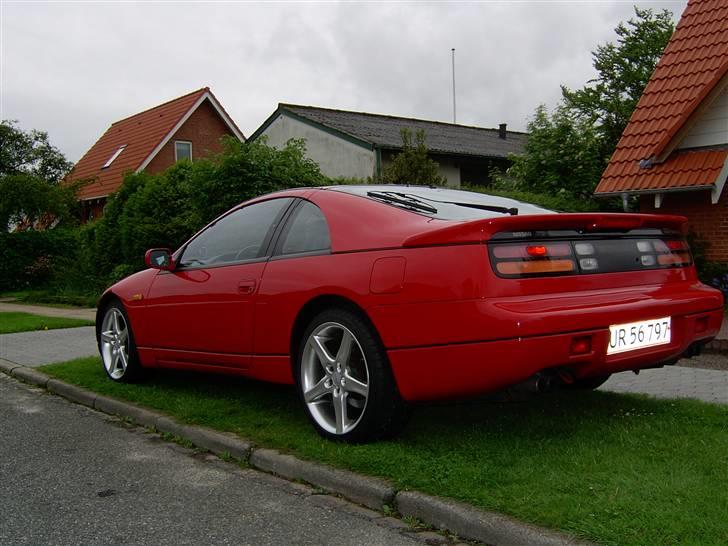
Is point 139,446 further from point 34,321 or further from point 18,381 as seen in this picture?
point 34,321

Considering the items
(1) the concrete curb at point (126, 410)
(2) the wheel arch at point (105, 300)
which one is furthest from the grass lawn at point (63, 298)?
(1) the concrete curb at point (126, 410)

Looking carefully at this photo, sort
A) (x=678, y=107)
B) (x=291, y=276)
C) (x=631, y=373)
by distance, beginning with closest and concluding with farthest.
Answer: (x=291, y=276) → (x=631, y=373) → (x=678, y=107)

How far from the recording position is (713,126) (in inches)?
487

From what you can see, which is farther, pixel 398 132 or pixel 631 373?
pixel 398 132

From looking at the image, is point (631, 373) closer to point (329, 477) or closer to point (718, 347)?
point (718, 347)

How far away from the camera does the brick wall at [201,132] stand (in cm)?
3235

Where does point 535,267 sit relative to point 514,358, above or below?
above

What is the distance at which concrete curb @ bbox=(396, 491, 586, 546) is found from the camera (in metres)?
2.96

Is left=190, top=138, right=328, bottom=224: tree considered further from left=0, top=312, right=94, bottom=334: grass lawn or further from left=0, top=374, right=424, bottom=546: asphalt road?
left=0, top=374, right=424, bottom=546: asphalt road

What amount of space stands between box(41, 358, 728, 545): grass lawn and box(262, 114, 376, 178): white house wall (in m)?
19.3

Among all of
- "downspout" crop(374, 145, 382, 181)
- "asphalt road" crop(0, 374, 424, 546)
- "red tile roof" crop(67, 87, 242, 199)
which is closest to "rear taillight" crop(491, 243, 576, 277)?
"asphalt road" crop(0, 374, 424, 546)

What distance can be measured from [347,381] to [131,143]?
105ft

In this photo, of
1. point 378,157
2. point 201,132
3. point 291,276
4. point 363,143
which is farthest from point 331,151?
point 291,276

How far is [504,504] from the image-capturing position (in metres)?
3.22
